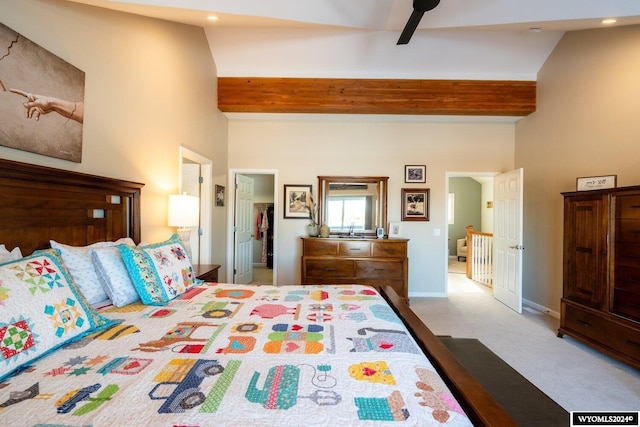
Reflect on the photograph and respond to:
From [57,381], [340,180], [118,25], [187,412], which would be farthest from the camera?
[340,180]

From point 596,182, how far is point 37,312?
4.58 meters

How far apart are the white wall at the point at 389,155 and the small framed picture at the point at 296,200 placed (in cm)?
12

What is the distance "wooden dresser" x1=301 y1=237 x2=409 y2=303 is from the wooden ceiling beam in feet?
6.29

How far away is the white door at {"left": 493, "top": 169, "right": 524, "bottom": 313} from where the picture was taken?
12.4 ft

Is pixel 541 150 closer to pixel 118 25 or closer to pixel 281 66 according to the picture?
pixel 281 66

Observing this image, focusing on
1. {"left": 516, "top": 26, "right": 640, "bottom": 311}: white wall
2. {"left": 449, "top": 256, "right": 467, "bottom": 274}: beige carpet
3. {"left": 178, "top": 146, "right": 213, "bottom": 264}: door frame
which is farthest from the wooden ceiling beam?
{"left": 449, "top": 256, "right": 467, "bottom": 274}: beige carpet

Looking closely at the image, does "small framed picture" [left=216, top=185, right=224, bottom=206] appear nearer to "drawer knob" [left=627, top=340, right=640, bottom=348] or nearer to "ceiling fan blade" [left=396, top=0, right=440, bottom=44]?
"ceiling fan blade" [left=396, top=0, right=440, bottom=44]

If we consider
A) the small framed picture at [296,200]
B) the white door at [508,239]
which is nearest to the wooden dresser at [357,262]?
the small framed picture at [296,200]

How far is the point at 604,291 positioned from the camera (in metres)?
2.56

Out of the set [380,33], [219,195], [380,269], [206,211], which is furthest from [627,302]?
[219,195]

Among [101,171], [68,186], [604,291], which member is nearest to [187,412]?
[68,186]

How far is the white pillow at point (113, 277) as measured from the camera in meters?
1.59

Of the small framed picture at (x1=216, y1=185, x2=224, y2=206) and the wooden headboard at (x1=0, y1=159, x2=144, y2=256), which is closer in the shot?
the wooden headboard at (x1=0, y1=159, x2=144, y2=256)

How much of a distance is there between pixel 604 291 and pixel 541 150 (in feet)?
7.11
